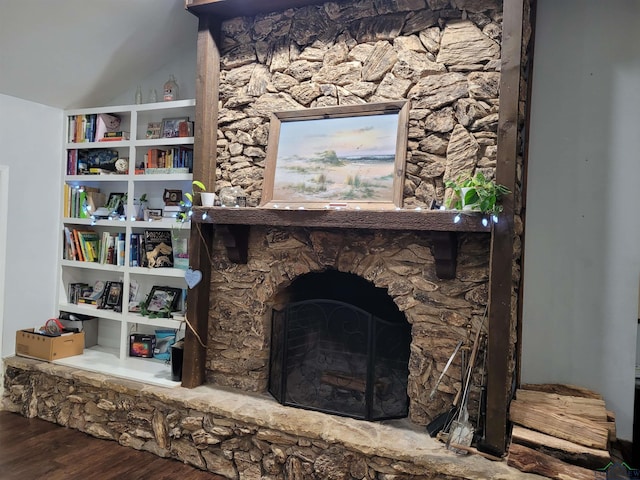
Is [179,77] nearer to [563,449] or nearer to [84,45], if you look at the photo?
[84,45]

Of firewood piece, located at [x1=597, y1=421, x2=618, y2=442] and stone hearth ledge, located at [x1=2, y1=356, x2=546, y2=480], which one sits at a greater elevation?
firewood piece, located at [x1=597, y1=421, x2=618, y2=442]

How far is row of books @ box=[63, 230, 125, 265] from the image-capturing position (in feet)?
12.3

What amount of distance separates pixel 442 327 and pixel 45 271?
318 cm

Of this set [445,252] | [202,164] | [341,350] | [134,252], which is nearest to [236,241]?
[202,164]

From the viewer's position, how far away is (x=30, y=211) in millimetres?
3762

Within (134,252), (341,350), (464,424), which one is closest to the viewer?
(464,424)

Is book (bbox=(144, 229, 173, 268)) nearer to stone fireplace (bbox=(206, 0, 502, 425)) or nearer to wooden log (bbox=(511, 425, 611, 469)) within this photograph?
stone fireplace (bbox=(206, 0, 502, 425))

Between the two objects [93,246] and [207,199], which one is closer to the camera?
[207,199]

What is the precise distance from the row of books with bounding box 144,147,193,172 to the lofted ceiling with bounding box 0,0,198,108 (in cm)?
70

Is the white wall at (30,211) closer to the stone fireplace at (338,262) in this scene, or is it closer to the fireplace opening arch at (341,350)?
the stone fireplace at (338,262)

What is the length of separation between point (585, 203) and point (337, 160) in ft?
4.77

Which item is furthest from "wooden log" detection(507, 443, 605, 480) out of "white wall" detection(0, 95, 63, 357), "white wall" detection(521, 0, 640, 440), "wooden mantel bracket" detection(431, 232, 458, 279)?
"white wall" detection(0, 95, 63, 357)

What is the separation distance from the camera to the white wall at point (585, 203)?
2676mm

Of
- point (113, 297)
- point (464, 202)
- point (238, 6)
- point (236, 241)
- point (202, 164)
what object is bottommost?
point (113, 297)
